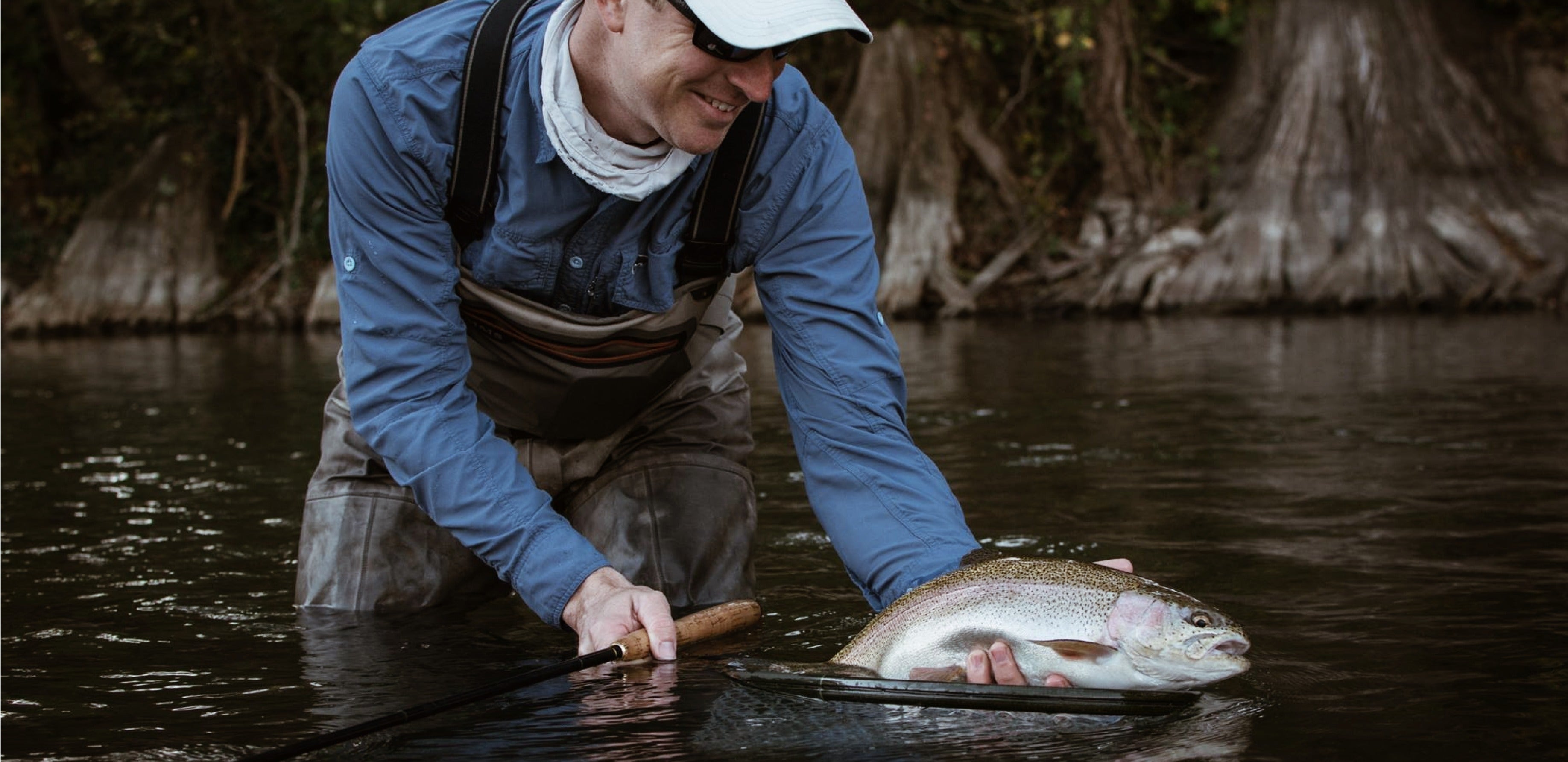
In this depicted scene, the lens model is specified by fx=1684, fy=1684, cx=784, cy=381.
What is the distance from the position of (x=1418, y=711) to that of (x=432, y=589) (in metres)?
2.37

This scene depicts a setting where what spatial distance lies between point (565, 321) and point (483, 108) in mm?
568

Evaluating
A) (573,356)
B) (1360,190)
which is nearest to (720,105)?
(573,356)

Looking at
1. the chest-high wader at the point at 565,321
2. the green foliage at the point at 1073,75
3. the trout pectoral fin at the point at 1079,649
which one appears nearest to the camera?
the trout pectoral fin at the point at 1079,649

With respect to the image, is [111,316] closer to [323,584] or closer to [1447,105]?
[1447,105]

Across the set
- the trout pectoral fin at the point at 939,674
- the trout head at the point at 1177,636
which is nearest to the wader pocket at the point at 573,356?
the trout pectoral fin at the point at 939,674

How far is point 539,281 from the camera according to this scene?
12.1 feet

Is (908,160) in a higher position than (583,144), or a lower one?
lower

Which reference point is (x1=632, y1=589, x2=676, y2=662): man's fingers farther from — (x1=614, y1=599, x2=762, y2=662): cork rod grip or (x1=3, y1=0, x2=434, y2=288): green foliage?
Answer: (x1=3, y1=0, x2=434, y2=288): green foliage

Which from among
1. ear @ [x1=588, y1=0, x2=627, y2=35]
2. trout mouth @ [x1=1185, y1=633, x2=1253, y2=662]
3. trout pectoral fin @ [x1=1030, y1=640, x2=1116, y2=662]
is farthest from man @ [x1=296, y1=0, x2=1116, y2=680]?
trout mouth @ [x1=1185, y1=633, x2=1253, y2=662]

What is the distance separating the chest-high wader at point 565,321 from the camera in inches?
135

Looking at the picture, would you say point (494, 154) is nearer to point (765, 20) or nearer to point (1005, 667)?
point (765, 20)

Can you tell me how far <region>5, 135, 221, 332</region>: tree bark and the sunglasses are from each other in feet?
64.4

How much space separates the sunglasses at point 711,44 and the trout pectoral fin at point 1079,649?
3.71ft

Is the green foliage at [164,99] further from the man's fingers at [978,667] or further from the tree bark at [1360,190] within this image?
the man's fingers at [978,667]
